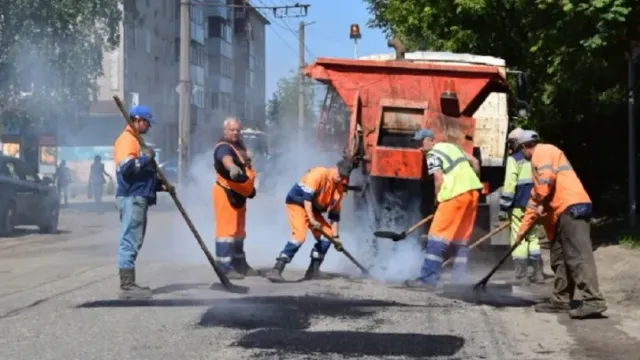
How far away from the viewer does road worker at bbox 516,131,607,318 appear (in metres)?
8.62

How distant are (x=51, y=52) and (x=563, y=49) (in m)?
12.9

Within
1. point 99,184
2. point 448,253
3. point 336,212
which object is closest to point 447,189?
point 448,253

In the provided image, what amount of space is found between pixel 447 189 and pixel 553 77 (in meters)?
6.03

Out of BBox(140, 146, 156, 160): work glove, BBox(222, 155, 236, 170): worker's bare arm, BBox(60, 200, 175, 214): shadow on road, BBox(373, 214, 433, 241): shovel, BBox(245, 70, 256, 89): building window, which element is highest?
BBox(245, 70, 256, 89): building window

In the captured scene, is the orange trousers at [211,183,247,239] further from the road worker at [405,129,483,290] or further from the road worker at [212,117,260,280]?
the road worker at [405,129,483,290]

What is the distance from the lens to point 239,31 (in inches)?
2128

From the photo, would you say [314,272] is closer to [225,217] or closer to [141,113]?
[225,217]

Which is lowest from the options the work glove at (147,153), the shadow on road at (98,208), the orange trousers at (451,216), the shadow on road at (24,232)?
the shadow on road at (98,208)

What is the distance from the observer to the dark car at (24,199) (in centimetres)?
1862

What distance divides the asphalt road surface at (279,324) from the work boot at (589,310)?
0.28ft

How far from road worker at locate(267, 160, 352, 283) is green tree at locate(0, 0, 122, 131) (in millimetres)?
12050

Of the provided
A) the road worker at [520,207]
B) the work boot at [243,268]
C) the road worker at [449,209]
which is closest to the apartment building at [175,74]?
the work boot at [243,268]

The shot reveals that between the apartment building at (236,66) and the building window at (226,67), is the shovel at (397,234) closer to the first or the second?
the apartment building at (236,66)

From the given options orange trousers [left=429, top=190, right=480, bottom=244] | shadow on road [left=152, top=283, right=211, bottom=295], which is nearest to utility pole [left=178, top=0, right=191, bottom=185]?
shadow on road [left=152, top=283, right=211, bottom=295]
